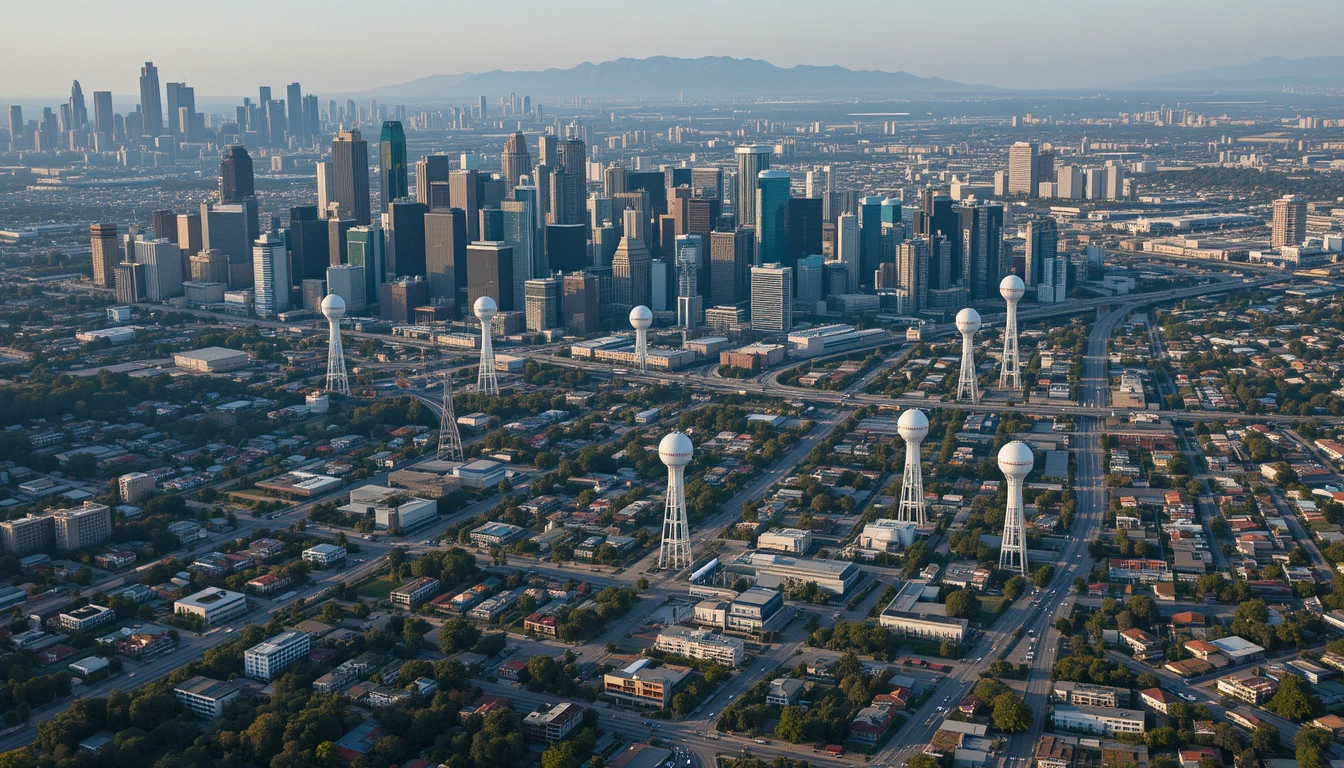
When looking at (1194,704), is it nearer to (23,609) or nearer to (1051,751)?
(1051,751)

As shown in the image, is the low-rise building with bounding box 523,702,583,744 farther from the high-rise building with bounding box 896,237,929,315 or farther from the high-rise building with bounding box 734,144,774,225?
the high-rise building with bounding box 734,144,774,225

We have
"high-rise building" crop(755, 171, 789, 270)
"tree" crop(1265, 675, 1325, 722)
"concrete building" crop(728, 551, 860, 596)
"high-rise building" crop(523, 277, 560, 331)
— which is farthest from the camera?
"high-rise building" crop(755, 171, 789, 270)

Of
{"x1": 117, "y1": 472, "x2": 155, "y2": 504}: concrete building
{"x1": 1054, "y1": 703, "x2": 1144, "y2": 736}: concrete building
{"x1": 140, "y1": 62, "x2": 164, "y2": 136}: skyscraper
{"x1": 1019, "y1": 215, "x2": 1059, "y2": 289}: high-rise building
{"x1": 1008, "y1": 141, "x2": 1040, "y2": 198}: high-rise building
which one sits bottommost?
{"x1": 1054, "y1": 703, "x2": 1144, "y2": 736}: concrete building

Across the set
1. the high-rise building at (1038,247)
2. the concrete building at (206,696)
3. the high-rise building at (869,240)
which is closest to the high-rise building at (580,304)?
the high-rise building at (869,240)

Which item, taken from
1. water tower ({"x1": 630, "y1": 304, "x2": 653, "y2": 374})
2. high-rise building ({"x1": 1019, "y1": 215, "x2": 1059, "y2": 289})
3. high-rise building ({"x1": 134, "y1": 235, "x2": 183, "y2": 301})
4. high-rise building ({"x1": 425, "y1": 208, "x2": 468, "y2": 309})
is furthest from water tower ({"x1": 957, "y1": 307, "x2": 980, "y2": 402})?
high-rise building ({"x1": 134, "y1": 235, "x2": 183, "y2": 301})

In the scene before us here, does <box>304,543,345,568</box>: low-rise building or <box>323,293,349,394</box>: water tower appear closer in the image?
<box>304,543,345,568</box>: low-rise building
